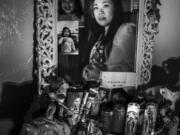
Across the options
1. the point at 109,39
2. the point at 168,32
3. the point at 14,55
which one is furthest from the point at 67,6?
the point at 168,32

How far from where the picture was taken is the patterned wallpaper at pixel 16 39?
4.09 feet

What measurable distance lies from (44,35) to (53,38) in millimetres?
50

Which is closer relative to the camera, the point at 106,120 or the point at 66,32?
the point at 106,120

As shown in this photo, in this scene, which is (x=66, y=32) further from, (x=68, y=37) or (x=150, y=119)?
(x=150, y=119)

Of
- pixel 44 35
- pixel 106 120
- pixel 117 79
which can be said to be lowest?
pixel 106 120

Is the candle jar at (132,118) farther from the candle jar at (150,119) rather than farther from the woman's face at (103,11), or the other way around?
the woman's face at (103,11)

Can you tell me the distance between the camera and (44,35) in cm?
125

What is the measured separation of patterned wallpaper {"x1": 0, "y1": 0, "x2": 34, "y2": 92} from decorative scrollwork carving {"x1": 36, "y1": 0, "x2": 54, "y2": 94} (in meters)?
0.05

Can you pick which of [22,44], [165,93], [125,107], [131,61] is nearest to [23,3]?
[22,44]

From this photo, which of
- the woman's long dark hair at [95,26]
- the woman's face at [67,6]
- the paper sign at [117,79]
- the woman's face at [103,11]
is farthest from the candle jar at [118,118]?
the woman's face at [67,6]

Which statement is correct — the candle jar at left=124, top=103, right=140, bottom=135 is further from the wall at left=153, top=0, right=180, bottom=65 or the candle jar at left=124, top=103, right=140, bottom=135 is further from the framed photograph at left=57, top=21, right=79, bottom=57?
the framed photograph at left=57, top=21, right=79, bottom=57

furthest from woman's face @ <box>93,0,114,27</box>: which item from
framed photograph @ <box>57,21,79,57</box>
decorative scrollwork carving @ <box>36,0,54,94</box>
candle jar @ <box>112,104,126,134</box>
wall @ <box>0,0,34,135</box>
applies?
candle jar @ <box>112,104,126,134</box>

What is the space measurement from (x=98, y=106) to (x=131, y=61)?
0.30 metres

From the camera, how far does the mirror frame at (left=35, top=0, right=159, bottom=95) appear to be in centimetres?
120
